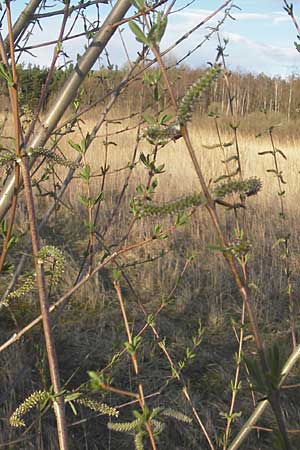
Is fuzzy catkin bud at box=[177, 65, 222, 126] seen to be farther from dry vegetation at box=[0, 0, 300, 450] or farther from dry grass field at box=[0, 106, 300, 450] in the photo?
dry grass field at box=[0, 106, 300, 450]

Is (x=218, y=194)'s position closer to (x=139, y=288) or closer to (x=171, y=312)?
(x=171, y=312)

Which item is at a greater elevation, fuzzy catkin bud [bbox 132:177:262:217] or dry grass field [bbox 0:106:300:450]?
fuzzy catkin bud [bbox 132:177:262:217]

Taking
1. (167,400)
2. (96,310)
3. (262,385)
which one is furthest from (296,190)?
(262,385)

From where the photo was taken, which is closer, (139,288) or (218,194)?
(218,194)

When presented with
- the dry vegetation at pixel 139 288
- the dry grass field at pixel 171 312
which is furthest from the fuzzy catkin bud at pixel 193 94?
the dry grass field at pixel 171 312

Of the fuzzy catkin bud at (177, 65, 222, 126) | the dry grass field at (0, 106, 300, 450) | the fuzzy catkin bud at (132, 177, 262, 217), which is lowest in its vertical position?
the dry grass field at (0, 106, 300, 450)

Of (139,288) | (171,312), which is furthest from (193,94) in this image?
(139,288)

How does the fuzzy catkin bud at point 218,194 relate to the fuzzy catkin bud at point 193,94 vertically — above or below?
below

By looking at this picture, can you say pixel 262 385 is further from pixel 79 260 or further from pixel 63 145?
pixel 63 145

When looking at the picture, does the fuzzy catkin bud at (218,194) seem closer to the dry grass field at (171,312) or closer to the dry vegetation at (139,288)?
→ the dry vegetation at (139,288)

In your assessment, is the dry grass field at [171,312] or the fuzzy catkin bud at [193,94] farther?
the dry grass field at [171,312]

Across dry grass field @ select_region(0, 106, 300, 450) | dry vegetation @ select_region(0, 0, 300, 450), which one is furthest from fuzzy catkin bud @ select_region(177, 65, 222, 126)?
dry grass field @ select_region(0, 106, 300, 450)

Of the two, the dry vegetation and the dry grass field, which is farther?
the dry grass field

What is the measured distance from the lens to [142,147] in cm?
922
